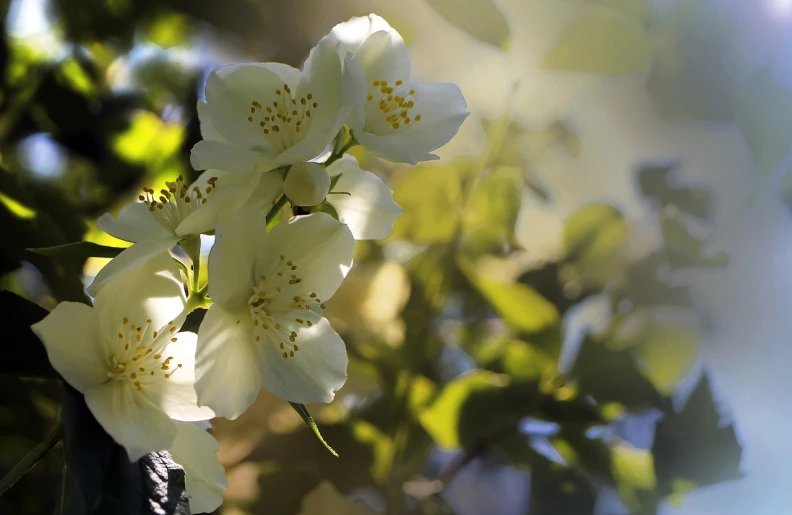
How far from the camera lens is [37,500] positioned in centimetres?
69

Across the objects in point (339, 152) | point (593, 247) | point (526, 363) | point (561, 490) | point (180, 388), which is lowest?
point (561, 490)

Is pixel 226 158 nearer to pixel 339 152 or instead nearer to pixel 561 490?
pixel 339 152

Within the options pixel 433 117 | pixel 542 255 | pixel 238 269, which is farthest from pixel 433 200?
pixel 238 269

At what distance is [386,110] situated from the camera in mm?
395

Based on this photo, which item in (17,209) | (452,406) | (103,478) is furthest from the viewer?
(452,406)

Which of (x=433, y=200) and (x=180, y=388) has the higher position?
(x=180, y=388)

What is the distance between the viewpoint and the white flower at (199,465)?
1.12 feet

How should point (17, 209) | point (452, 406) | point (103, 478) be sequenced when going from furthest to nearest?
1. point (452, 406)
2. point (17, 209)
3. point (103, 478)

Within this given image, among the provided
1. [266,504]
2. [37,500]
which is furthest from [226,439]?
[37,500]

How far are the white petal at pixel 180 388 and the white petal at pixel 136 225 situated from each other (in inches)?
2.8

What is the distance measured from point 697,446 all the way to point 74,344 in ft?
2.65

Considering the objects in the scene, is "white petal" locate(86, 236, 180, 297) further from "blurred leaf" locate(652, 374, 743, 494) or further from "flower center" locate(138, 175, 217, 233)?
"blurred leaf" locate(652, 374, 743, 494)

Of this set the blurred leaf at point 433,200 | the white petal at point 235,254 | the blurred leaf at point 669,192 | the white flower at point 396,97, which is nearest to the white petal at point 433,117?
Answer: the white flower at point 396,97

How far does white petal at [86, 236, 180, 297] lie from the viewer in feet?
0.97
